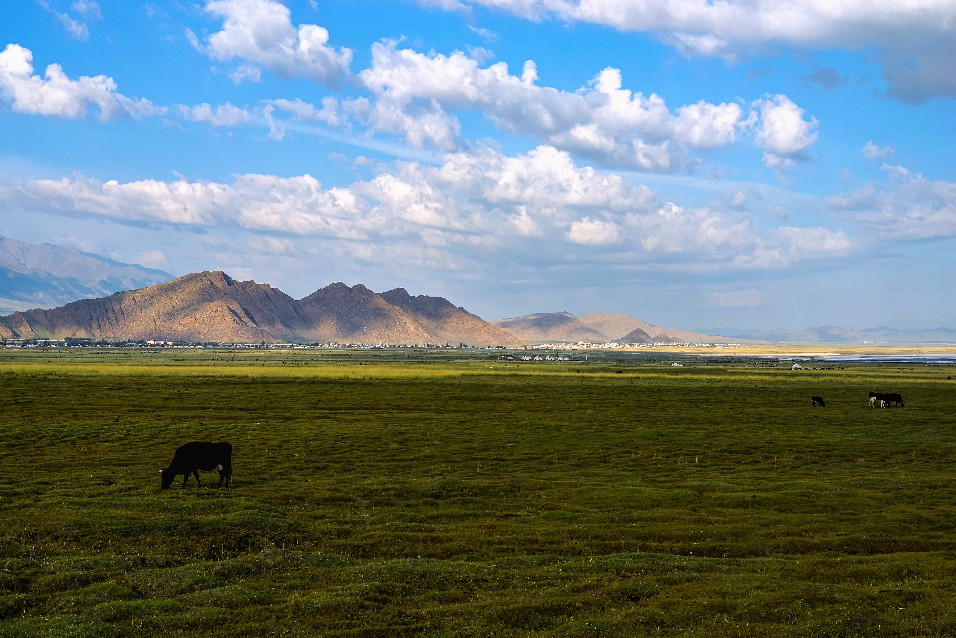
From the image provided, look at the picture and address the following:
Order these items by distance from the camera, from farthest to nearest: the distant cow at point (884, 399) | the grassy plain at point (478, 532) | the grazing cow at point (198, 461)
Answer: the distant cow at point (884, 399) → the grazing cow at point (198, 461) → the grassy plain at point (478, 532)

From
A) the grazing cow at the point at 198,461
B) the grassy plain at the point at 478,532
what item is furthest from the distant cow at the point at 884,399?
the grazing cow at the point at 198,461

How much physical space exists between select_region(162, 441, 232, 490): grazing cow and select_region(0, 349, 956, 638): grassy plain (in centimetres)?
84

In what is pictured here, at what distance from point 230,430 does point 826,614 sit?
126 feet

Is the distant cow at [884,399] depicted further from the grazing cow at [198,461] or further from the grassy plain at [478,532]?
the grazing cow at [198,461]

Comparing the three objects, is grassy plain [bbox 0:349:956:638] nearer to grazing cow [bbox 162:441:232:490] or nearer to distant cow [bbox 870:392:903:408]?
grazing cow [bbox 162:441:232:490]

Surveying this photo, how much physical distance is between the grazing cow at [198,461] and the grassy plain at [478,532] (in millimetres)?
837

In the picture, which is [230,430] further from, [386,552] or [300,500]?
[386,552]

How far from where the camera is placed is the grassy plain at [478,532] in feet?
48.8

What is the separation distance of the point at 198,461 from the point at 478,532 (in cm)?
1250

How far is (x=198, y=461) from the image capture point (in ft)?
93.1

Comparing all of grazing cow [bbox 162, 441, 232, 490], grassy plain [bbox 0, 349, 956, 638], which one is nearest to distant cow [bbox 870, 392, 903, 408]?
grassy plain [bbox 0, 349, 956, 638]

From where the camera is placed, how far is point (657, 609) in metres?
15.2

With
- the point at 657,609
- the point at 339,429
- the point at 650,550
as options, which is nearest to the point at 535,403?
the point at 339,429

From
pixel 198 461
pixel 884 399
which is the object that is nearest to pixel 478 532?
pixel 198 461
